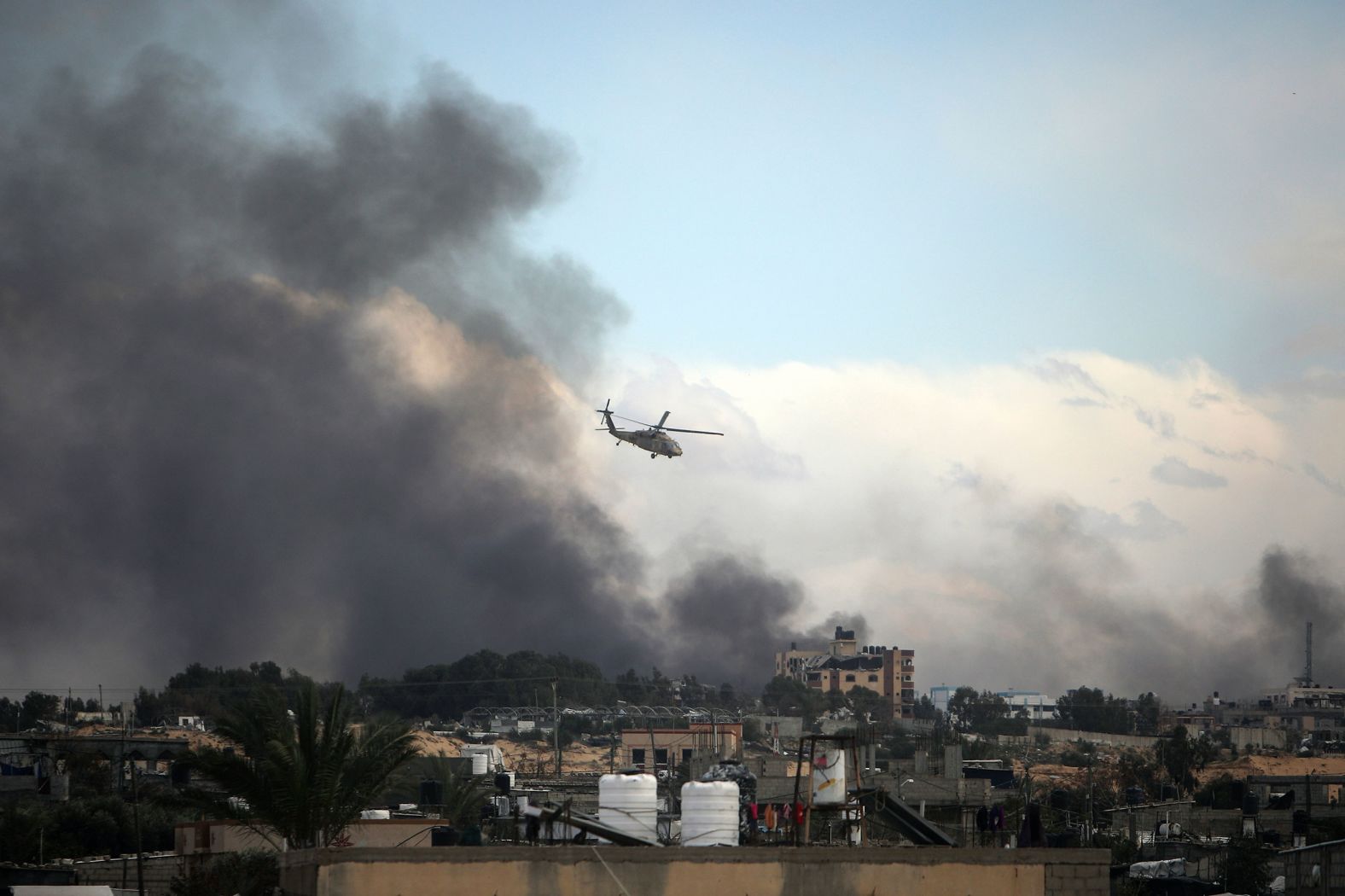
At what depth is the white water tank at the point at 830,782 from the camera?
20.0 m

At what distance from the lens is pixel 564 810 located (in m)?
19.3

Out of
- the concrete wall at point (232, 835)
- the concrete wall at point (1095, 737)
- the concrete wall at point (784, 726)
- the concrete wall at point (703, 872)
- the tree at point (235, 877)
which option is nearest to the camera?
the concrete wall at point (703, 872)

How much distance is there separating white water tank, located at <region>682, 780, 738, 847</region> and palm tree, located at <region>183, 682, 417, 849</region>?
38.9ft

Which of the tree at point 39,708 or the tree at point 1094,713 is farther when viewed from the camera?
the tree at point 1094,713

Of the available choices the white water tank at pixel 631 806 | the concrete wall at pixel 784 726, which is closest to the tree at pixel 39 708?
the concrete wall at pixel 784 726

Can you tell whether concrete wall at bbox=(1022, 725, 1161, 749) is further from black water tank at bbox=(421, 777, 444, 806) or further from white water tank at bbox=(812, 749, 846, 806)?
white water tank at bbox=(812, 749, 846, 806)

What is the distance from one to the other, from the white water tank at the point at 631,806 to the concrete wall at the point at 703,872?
1198mm

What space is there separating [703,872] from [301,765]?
13575 millimetres

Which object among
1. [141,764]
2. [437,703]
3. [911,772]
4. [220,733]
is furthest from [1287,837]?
[437,703]

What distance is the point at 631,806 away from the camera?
1933 centimetres

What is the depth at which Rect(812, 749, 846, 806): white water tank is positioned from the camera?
789 inches

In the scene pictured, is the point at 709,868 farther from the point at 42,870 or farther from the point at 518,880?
the point at 42,870

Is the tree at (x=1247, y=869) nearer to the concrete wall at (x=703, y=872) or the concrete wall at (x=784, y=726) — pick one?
the concrete wall at (x=703, y=872)

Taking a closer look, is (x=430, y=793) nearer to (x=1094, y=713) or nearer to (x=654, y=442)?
(x=654, y=442)
